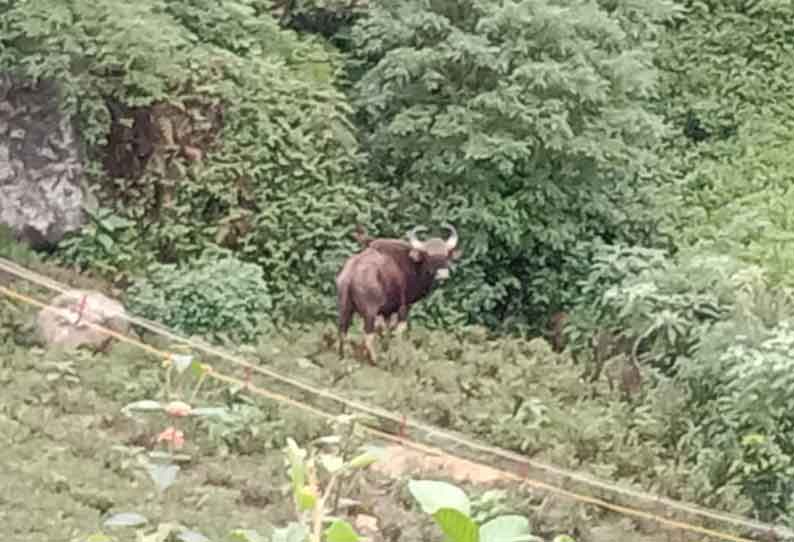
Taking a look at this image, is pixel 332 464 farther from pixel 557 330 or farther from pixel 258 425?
pixel 557 330

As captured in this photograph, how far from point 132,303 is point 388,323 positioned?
45.6 inches

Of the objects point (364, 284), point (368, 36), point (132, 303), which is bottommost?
point (132, 303)

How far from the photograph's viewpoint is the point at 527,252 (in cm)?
776

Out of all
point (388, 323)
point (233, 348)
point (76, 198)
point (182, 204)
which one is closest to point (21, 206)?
point (76, 198)

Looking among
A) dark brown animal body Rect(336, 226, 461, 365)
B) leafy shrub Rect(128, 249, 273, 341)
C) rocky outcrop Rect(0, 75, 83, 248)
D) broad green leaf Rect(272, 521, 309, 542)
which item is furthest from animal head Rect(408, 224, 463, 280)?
broad green leaf Rect(272, 521, 309, 542)

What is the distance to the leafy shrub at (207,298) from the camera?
6.87m

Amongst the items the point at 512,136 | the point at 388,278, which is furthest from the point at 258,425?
the point at 512,136

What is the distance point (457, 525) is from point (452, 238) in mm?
6053

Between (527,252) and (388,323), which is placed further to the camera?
(527,252)

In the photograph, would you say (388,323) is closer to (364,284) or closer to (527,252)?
(364,284)

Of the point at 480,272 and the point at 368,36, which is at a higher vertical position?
the point at 368,36

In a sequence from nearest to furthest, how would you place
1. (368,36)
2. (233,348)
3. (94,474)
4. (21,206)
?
(94,474) < (233,348) < (21,206) < (368,36)

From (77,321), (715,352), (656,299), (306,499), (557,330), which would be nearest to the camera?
(306,499)

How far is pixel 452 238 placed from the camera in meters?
7.24
